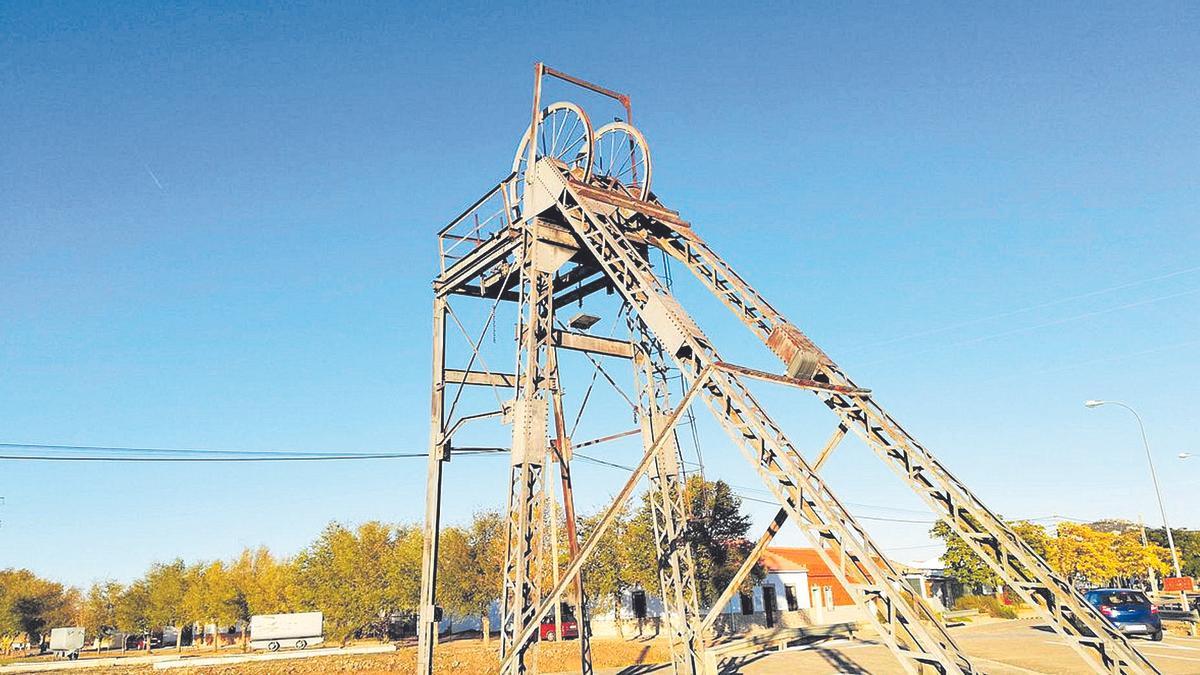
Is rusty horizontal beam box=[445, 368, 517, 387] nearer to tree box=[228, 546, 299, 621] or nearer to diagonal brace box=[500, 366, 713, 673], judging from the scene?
diagonal brace box=[500, 366, 713, 673]

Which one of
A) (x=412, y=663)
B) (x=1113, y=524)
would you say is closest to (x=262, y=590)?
(x=412, y=663)

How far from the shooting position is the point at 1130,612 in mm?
24594

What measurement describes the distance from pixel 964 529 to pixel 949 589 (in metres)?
59.1

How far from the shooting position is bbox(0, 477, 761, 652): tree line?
114 ft

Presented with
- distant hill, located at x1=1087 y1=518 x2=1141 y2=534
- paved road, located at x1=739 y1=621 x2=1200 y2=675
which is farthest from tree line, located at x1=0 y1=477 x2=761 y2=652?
distant hill, located at x1=1087 y1=518 x2=1141 y2=534

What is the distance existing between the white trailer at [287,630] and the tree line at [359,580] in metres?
1.07

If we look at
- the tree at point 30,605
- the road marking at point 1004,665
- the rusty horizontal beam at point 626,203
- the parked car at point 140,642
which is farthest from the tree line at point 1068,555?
the tree at point 30,605

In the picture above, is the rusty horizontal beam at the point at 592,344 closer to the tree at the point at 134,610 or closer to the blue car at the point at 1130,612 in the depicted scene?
the blue car at the point at 1130,612

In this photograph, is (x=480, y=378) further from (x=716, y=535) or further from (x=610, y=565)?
(x=610, y=565)

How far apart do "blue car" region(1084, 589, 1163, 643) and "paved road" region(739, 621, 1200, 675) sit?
0.42 metres

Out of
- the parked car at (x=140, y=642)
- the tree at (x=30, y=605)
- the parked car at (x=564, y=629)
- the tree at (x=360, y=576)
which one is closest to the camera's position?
the parked car at (x=564, y=629)

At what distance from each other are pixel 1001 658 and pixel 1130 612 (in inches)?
307

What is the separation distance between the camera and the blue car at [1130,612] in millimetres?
24391

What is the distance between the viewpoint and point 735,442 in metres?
10.2
